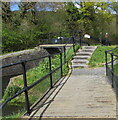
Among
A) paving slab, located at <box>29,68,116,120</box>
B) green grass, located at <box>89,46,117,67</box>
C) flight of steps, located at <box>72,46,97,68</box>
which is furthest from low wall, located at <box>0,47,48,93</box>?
paving slab, located at <box>29,68,116,120</box>

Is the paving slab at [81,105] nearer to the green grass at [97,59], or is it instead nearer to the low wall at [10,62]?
the green grass at [97,59]

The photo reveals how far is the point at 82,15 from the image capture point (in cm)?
2147

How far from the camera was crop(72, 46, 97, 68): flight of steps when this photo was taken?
9123mm

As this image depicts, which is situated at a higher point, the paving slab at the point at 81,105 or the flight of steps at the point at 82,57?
the flight of steps at the point at 82,57

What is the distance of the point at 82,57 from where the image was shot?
32.8 feet

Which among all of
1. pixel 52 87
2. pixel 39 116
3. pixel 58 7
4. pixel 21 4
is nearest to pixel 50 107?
pixel 39 116

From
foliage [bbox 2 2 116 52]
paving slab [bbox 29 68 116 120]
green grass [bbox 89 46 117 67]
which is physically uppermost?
foliage [bbox 2 2 116 52]

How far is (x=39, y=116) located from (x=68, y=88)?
7.64 ft

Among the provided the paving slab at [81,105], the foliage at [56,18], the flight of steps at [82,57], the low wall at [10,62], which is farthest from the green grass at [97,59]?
the foliage at [56,18]

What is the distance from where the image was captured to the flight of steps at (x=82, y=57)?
9.12 m

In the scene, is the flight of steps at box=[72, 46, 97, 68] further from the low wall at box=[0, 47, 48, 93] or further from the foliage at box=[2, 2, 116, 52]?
the foliage at box=[2, 2, 116, 52]

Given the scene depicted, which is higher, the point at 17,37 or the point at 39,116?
the point at 17,37

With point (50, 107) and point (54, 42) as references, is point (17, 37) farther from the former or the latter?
point (50, 107)

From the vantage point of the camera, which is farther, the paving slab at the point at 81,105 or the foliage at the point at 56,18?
the foliage at the point at 56,18
